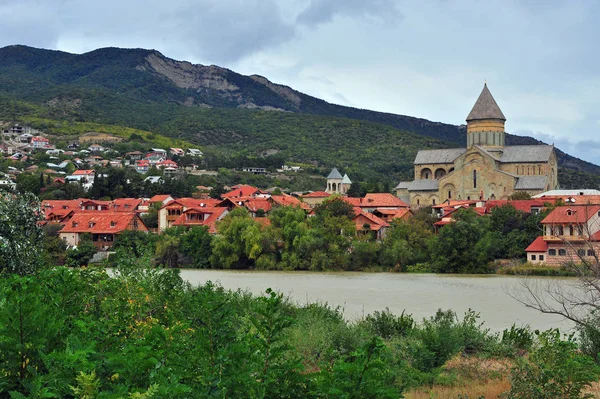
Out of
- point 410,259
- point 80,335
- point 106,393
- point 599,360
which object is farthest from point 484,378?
point 410,259

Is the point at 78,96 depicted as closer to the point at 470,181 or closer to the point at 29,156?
the point at 29,156

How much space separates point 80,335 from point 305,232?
110ft

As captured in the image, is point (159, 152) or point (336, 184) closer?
point (336, 184)

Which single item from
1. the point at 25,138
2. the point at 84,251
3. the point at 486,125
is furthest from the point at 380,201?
the point at 25,138

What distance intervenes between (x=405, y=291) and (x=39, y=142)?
267ft

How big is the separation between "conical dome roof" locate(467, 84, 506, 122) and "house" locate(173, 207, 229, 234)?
28559 mm

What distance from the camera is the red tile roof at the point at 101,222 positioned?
45344 mm

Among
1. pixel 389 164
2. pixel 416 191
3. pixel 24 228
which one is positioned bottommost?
pixel 24 228

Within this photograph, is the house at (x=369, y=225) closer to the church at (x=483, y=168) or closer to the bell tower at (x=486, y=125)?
the church at (x=483, y=168)

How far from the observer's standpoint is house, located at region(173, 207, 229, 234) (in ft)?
156

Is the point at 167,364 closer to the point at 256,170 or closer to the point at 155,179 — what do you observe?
the point at 155,179

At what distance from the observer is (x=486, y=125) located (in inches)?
2598

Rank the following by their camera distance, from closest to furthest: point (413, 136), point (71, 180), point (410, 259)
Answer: point (410, 259)
point (71, 180)
point (413, 136)

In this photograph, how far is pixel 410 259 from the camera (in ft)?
127
